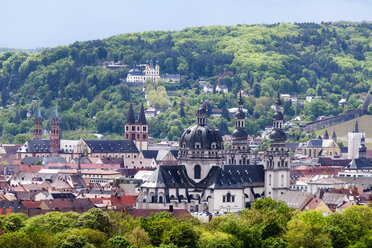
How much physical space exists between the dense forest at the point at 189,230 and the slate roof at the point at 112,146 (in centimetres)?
8960

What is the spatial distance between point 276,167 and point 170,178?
1185cm

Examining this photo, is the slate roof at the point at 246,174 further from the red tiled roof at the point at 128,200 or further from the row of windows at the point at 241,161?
the red tiled roof at the point at 128,200

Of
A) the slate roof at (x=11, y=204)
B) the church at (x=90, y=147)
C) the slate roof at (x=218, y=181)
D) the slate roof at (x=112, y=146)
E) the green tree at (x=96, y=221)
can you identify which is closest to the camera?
the green tree at (x=96, y=221)

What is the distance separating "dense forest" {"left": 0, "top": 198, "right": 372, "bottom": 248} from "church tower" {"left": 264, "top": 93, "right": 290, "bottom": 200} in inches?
966

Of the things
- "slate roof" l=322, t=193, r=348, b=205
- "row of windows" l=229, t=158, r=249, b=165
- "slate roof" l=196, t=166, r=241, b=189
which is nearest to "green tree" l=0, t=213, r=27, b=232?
"slate roof" l=196, t=166, r=241, b=189

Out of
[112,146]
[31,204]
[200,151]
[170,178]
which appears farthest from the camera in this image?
[112,146]

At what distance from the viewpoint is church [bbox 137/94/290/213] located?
117000 millimetres

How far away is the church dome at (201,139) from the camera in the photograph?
12238cm

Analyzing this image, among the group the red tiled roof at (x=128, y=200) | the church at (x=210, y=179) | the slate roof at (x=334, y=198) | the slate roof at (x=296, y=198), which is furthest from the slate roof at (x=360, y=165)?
the red tiled roof at (x=128, y=200)

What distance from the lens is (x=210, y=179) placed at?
11938 centimetres

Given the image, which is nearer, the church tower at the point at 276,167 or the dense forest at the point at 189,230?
the dense forest at the point at 189,230

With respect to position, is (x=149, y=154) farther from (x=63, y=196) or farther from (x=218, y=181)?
(x=218, y=181)

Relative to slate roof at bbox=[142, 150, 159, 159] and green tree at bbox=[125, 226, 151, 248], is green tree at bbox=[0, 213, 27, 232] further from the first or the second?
slate roof at bbox=[142, 150, 159, 159]

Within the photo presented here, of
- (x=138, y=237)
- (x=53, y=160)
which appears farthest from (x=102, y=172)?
(x=138, y=237)
